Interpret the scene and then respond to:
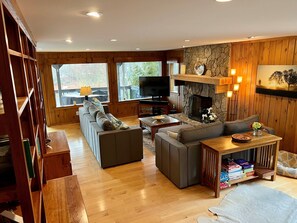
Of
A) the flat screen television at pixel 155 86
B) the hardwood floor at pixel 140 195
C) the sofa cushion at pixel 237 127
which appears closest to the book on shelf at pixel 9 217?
the hardwood floor at pixel 140 195

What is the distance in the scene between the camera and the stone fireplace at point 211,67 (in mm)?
5614

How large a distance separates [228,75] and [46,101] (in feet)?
18.4

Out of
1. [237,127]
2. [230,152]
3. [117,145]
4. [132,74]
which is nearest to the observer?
[230,152]

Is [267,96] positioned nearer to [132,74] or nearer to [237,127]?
[237,127]

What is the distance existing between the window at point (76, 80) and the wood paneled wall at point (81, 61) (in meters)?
0.19

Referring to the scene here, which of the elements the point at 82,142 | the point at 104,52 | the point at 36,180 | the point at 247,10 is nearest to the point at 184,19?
the point at 247,10

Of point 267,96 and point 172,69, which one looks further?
point 172,69

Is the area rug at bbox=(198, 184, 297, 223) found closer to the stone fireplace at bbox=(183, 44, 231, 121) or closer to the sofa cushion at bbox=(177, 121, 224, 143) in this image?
the sofa cushion at bbox=(177, 121, 224, 143)

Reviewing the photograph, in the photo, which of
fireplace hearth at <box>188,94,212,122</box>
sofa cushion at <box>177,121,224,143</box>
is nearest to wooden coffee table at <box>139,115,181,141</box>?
fireplace hearth at <box>188,94,212,122</box>

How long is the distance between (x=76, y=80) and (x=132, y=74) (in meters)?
2.07

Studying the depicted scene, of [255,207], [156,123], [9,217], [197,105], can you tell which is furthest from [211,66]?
[9,217]

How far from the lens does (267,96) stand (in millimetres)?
4684

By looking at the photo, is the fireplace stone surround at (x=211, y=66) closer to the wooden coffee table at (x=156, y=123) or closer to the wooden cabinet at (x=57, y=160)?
the wooden coffee table at (x=156, y=123)

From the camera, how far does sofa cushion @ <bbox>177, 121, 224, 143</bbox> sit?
351cm
